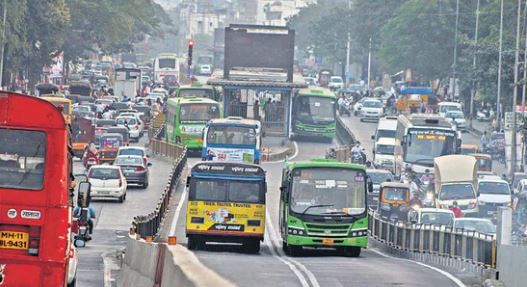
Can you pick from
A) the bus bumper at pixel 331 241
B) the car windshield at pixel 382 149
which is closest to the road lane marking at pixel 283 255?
the bus bumper at pixel 331 241

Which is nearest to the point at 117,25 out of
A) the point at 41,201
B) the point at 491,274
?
the point at 491,274

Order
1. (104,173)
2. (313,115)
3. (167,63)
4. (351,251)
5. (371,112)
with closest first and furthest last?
(351,251)
(104,173)
(313,115)
(371,112)
(167,63)

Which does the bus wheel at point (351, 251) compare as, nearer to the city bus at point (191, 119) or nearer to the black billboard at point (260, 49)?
the city bus at point (191, 119)

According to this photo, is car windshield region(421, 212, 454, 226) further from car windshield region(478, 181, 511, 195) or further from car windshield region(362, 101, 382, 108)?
car windshield region(362, 101, 382, 108)

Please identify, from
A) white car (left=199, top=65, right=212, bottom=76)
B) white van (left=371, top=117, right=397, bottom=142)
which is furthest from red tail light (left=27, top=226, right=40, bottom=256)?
white car (left=199, top=65, right=212, bottom=76)

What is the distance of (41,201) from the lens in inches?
756

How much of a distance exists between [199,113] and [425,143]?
12.9m

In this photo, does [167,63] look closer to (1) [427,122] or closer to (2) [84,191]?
(1) [427,122]

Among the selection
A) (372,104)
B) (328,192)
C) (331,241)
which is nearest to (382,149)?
(372,104)

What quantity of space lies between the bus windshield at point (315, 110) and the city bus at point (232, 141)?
18604 mm

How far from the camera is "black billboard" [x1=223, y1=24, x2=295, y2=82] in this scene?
79250 mm

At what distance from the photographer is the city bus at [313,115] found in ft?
276

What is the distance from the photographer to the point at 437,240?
38031 millimetres

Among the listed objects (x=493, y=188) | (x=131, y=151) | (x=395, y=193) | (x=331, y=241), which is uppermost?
(x=131, y=151)
